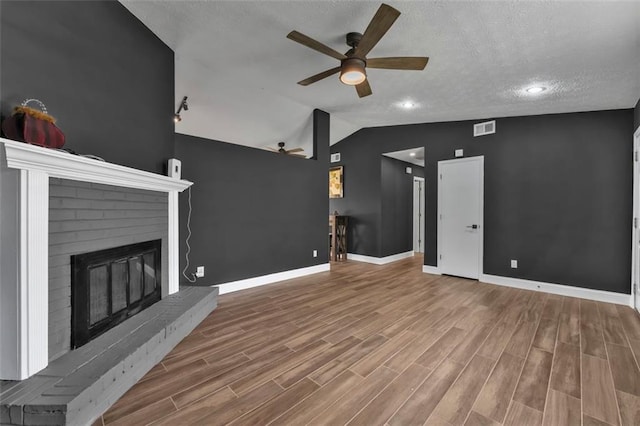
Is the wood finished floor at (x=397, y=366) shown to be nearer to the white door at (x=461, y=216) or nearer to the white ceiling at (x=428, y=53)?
the white door at (x=461, y=216)

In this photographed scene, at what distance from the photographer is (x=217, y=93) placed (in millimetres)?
4258

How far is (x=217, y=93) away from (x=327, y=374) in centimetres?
402

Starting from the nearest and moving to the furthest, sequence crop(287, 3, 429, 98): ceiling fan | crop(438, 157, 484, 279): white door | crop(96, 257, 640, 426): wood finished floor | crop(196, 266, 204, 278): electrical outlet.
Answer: crop(96, 257, 640, 426): wood finished floor → crop(287, 3, 429, 98): ceiling fan → crop(196, 266, 204, 278): electrical outlet → crop(438, 157, 484, 279): white door

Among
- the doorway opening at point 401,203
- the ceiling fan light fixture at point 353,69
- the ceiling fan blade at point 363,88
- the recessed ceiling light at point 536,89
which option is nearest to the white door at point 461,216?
the doorway opening at point 401,203

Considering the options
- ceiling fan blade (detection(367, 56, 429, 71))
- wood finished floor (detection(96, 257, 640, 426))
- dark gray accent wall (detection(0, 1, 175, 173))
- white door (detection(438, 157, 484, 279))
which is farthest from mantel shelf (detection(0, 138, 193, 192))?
white door (detection(438, 157, 484, 279))

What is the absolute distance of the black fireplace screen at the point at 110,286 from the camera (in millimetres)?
1880

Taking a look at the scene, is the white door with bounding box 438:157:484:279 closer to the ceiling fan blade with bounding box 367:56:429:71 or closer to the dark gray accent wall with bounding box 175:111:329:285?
the dark gray accent wall with bounding box 175:111:329:285

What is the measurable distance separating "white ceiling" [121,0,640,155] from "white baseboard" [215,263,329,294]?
280 cm

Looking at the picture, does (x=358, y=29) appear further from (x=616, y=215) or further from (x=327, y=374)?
(x=616, y=215)

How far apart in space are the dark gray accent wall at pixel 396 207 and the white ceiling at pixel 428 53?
6.17 feet

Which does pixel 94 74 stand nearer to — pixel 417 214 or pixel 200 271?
pixel 200 271

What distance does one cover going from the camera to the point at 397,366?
2125 mm

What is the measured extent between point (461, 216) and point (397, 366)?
360cm

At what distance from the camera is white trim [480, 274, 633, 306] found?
3.70 meters
